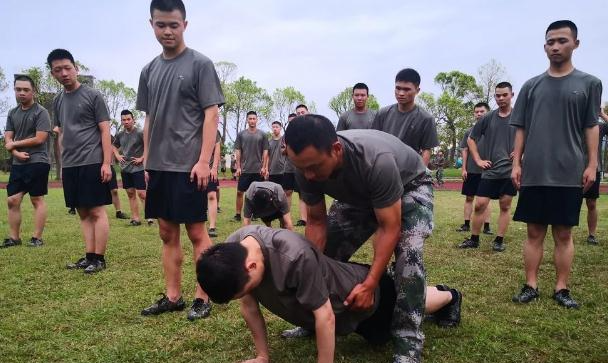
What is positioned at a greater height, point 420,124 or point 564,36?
point 564,36

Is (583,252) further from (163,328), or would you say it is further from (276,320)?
(163,328)

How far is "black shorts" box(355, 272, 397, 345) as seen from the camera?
9.61ft

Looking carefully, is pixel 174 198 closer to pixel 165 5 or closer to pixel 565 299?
pixel 165 5

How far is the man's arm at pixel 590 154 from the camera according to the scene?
3672 mm

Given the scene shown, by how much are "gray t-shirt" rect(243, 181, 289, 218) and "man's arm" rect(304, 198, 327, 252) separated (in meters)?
2.70

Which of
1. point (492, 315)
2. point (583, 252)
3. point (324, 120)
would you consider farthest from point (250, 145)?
point (324, 120)

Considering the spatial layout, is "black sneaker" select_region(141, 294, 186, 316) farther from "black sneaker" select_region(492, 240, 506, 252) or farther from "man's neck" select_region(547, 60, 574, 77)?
"black sneaker" select_region(492, 240, 506, 252)

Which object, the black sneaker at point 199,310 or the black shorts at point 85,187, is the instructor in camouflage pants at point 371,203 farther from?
the black shorts at point 85,187

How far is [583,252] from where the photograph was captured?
19.0 ft

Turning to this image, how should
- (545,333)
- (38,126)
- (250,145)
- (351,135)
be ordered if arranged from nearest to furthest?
1. (351,135)
2. (545,333)
3. (38,126)
4. (250,145)

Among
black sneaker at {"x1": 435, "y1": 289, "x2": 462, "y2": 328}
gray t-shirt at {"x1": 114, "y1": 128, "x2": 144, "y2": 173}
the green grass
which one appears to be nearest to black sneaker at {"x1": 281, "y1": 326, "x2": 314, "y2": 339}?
the green grass

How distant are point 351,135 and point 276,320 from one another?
1.60m

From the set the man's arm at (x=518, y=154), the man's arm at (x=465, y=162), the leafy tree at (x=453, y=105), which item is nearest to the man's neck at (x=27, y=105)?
the man's arm at (x=518, y=154)

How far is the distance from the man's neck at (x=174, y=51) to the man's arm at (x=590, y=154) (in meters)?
3.33
